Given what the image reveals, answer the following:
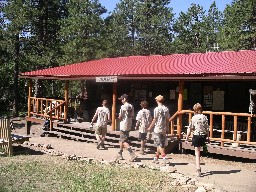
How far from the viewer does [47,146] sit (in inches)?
467

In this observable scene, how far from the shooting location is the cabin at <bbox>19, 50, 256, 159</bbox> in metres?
10.5

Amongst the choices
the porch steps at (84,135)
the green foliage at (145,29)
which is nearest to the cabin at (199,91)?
the porch steps at (84,135)

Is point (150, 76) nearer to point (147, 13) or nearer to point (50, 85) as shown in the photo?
point (50, 85)

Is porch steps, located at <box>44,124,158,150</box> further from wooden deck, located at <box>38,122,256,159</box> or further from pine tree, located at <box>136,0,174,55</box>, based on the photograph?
pine tree, located at <box>136,0,174,55</box>

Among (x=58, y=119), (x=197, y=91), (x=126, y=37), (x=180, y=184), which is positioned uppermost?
(x=126, y=37)

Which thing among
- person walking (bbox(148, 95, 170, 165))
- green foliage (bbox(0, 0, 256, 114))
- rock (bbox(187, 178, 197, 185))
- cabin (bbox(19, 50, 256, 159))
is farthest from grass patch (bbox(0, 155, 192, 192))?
green foliage (bbox(0, 0, 256, 114))

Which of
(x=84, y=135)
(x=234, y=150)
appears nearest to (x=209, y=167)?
(x=234, y=150)

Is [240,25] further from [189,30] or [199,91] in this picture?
[199,91]

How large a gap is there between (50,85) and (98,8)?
10168 millimetres

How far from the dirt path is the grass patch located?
1.00 metres

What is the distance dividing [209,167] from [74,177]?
378 centimetres

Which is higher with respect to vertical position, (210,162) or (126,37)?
(126,37)

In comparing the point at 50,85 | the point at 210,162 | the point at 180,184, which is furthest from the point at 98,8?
the point at 180,184

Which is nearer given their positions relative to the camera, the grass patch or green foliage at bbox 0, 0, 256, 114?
the grass patch
